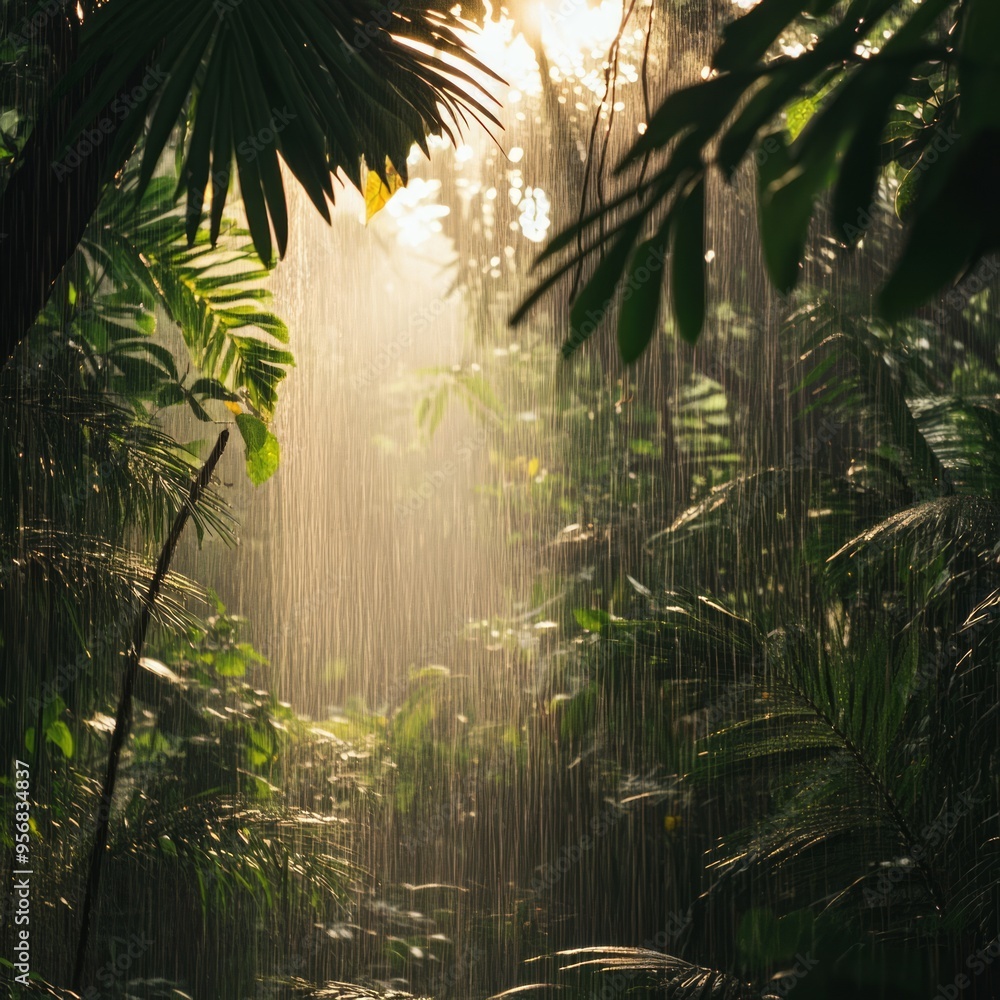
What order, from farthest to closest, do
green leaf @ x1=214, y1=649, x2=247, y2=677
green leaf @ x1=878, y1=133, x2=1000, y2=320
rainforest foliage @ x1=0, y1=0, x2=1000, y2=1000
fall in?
green leaf @ x1=214, y1=649, x2=247, y2=677
rainforest foliage @ x1=0, y1=0, x2=1000, y2=1000
green leaf @ x1=878, y1=133, x2=1000, y2=320

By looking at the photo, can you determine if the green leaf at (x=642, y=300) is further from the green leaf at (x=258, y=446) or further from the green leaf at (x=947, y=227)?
the green leaf at (x=258, y=446)

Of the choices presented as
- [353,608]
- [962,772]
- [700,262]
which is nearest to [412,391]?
[353,608]

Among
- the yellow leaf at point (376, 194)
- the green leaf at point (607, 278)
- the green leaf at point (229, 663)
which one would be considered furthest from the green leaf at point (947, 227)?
the green leaf at point (229, 663)

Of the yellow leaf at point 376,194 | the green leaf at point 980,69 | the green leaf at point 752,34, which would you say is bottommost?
the green leaf at point 980,69

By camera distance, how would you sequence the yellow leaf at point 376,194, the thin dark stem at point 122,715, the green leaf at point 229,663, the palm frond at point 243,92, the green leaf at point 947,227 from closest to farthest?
the green leaf at point 947,227 < the palm frond at point 243,92 < the yellow leaf at point 376,194 < the thin dark stem at point 122,715 < the green leaf at point 229,663

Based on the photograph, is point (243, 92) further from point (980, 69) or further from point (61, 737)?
point (61, 737)

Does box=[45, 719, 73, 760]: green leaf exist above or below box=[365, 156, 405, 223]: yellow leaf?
below

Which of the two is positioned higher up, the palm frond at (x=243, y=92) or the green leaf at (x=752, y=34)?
the palm frond at (x=243, y=92)

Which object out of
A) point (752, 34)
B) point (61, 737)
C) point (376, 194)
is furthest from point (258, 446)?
point (752, 34)

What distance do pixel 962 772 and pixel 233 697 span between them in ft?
7.22

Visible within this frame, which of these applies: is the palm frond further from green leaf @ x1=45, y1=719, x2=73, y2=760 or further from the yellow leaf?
green leaf @ x1=45, y1=719, x2=73, y2=760

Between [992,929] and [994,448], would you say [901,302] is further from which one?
[994,448]

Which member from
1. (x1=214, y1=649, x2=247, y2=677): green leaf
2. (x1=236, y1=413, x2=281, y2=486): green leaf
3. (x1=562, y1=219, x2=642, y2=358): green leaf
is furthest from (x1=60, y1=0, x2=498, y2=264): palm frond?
(x1=214, y1=649, x2=247, y2=677): green leaf

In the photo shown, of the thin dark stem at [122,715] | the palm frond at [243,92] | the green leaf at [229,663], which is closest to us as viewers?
the palm frond at [243,92]
